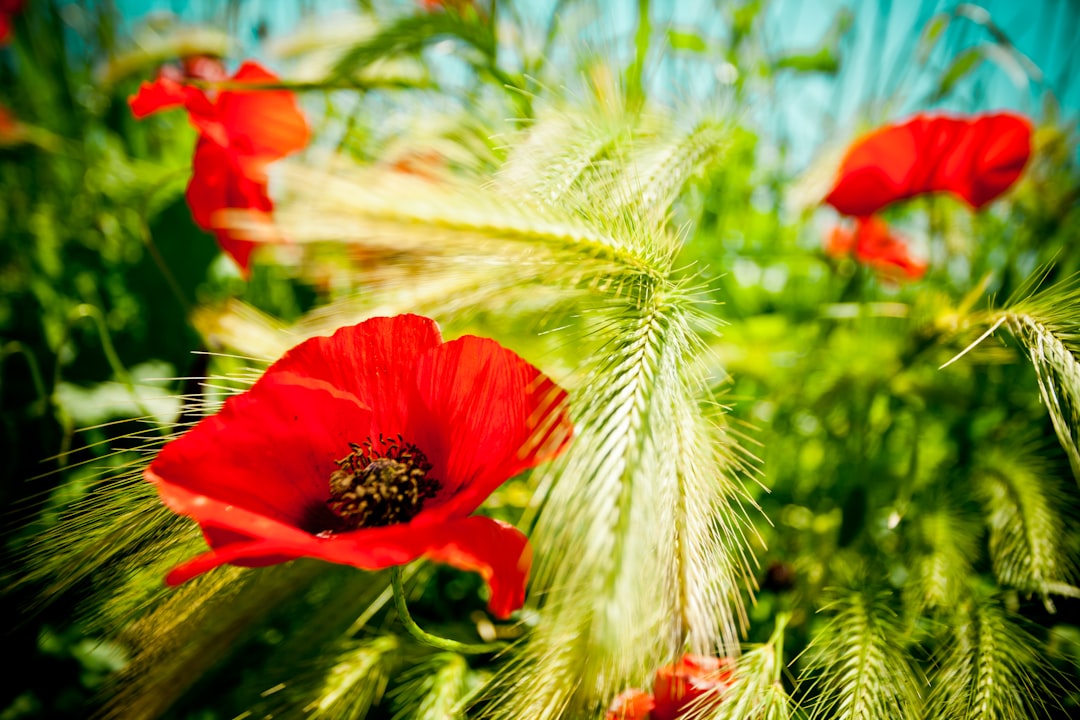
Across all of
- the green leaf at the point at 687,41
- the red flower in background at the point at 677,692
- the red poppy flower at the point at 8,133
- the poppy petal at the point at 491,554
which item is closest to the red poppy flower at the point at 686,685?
the red flower in background at the point at 677,692

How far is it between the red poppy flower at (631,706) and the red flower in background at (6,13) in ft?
4.78

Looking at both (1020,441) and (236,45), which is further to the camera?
(236,45)

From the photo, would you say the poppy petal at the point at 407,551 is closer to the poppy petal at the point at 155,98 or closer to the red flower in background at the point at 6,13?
the poppy petal at the point at 155,98

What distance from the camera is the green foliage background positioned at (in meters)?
0.28

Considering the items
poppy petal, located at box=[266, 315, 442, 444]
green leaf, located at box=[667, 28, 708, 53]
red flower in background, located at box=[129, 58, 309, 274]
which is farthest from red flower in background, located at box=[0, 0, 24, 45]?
poppy petal, located at box=[266, 315, 442, 444]

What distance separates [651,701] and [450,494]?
16 cm

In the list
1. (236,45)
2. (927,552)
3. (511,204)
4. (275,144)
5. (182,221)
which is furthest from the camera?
(236,45)

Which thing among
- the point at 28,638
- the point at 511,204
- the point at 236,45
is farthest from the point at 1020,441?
the point at 236,45

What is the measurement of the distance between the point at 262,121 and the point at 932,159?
66 centimetres

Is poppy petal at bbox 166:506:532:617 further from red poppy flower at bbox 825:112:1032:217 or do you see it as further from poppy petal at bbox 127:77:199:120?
red poppy flower at bbox 825:112:1032:217

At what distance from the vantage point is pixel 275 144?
0.62 metres

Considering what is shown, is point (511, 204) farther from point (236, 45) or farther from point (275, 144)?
point (236, 45)

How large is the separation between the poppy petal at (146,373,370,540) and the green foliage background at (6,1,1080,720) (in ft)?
0.10

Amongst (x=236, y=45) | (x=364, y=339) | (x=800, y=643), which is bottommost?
(x=800, y=643)
